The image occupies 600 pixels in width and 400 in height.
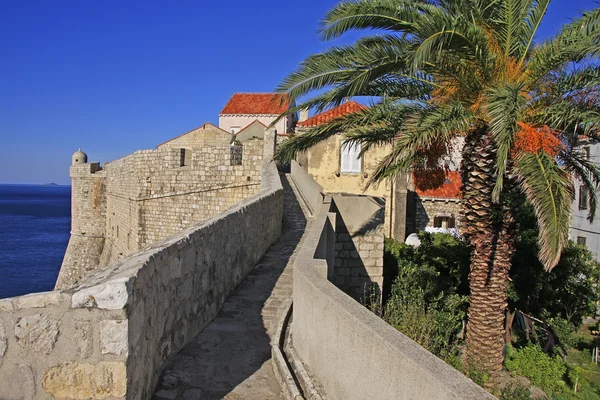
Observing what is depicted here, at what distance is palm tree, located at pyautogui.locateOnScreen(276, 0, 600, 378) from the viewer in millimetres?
5766

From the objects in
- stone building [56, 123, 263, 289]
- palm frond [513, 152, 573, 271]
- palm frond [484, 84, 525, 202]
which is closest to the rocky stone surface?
palm frond [484, 84, 525, 202]

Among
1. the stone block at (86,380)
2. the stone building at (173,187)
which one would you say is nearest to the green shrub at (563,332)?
the stone building at (173,187)

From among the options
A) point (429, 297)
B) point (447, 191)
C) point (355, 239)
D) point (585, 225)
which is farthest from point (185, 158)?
point (585, 225)

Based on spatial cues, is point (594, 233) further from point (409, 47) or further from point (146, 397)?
point (146, 397)

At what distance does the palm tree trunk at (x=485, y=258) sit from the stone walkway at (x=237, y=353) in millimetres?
3000

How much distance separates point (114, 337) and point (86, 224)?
23614mm

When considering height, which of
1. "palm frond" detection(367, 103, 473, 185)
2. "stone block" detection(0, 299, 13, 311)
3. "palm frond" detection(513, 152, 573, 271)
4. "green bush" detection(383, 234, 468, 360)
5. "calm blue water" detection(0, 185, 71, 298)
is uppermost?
"palm frond" detection(367, 103, 473, 185)

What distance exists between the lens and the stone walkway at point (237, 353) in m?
3.76

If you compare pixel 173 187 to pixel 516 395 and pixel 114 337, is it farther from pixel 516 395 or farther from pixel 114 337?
pixel 114 337

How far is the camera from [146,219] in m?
16.4

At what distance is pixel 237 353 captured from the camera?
14.7 feet

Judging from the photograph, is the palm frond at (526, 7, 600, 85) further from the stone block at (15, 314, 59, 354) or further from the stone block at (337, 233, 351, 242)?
the stone block at (15, 314, 59, 354)

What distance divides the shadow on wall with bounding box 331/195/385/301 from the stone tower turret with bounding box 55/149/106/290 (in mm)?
17384

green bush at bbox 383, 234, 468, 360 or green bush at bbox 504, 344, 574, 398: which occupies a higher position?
green bush at bbox 383, 234, 468, 360
